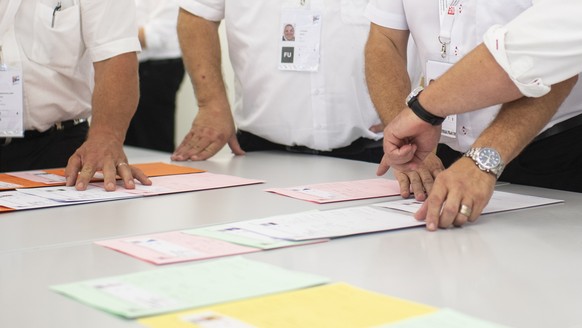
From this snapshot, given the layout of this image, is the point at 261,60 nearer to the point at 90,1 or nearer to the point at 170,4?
the point at 90,1

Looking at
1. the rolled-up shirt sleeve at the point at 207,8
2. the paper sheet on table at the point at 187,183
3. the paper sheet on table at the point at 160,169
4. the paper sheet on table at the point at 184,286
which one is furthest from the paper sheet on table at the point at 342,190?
the rolled-up shirt sleeve at the point at 207,8

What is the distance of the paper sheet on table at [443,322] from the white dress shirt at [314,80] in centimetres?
170

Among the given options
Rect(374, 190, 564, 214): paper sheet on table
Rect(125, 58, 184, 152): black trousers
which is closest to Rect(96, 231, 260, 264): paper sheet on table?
Rect(374, 190, 564, 214): paper sheet on table

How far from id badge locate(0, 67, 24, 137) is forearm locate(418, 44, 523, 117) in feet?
3.83

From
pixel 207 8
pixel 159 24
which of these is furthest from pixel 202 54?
pixel 159 24

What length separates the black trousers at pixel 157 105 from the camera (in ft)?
19.8

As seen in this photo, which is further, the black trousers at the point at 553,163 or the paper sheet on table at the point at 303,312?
the black trousers at the point at 553,163

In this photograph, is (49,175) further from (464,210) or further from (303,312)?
(303,312)

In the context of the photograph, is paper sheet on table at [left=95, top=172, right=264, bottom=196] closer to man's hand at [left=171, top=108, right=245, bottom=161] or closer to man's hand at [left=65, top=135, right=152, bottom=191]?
man's hand at [left=65, top=135, right=152, bottom=191]

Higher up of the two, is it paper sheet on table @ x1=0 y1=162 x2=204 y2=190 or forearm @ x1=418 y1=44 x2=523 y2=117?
forearm @ x1=418 y1=44 x2=523 y2=117

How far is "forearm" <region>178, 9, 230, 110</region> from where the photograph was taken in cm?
279

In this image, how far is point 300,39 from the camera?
2680mm

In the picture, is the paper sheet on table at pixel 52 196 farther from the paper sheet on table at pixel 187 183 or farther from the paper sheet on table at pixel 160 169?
the paper sheet on table at pixel 160 169

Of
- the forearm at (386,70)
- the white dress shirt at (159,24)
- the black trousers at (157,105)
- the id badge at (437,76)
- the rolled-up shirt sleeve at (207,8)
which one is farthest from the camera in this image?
the black trousers at (157,105)
